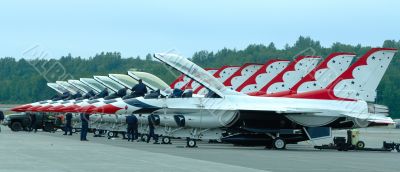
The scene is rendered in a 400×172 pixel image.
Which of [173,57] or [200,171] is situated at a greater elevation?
[173,57]

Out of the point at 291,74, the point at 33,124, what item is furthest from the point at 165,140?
the point at 33,124

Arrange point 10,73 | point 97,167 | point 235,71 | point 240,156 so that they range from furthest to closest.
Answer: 1. point 10,73
2. point 235,71
3. point 240,156
4. point 97,167

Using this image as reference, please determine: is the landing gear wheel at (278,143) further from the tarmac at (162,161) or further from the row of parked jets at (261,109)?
the tarmac at (162,161)

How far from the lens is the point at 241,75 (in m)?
44.8

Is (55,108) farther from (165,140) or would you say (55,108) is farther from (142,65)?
(142,65)

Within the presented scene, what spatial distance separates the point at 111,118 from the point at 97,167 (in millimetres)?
20964

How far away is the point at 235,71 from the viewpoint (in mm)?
45969

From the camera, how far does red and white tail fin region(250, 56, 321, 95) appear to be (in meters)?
41.2

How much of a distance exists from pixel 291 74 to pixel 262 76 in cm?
209

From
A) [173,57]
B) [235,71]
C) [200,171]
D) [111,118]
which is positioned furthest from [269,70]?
[200,171]

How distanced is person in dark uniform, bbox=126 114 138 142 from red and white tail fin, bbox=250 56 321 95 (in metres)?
6.70

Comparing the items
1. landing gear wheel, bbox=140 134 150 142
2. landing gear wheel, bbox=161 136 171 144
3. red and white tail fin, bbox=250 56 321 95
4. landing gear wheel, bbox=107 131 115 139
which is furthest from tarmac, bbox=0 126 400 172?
landing gear wheel, bbox=107 131 115 139

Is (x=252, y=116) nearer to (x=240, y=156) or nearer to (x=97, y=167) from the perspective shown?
(x=240, y=156)

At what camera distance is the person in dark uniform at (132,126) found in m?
37.1
